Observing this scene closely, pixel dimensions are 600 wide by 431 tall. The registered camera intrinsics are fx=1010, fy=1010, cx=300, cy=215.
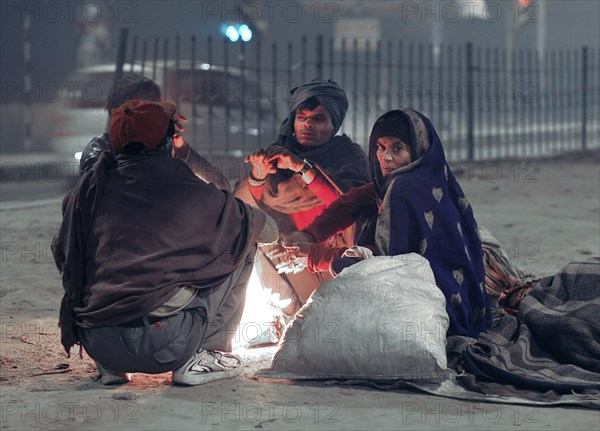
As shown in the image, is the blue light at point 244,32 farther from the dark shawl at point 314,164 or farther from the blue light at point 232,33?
the dark shawl at point 314,164

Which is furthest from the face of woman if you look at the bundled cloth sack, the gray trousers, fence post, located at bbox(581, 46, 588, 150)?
fence post, located at bbox(581, 46, 588, 150)

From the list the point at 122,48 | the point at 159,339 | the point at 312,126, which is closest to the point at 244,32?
the point at 122,48

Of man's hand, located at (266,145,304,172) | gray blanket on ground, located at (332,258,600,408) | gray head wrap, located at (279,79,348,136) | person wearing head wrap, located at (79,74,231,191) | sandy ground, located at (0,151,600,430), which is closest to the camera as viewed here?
sandy ground, located at (0,151,600,430)

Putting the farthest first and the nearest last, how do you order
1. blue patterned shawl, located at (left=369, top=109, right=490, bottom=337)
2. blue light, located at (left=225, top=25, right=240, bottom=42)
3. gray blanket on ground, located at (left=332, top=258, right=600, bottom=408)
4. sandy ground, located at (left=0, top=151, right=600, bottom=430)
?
blue light, located at (left=225, top=25, right=240, bottom=42)
blue patterned shawl, located at (left=369, top=109, right=490, bottom=337)
gray blanket on ground, located at (left=332, top=258, right=600, bottom=408)
sandy ground, located at (left=0, top=151, right=600, bottom=430)

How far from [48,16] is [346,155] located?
15.2m

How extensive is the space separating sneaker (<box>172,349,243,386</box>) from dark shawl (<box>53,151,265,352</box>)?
34cm

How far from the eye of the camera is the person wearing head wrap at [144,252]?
162 inches

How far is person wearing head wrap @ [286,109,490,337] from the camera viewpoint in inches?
180

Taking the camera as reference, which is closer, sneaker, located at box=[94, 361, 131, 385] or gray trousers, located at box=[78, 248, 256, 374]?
gray trousers, located at box=[78, 248, 256, 374]

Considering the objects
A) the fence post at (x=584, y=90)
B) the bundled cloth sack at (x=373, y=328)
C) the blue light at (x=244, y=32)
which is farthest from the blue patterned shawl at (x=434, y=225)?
the fence post at (x=584, y=90)

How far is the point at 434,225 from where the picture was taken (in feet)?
15.1

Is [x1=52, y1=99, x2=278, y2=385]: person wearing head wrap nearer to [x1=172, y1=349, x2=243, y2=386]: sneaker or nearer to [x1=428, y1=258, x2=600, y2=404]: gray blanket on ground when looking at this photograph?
[x1=172, y1=349, x2=243, y2=386]: sneaker

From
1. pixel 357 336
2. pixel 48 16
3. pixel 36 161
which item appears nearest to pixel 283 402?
pixel 357 336

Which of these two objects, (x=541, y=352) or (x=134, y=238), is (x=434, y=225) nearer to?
(x=541, y=352)
